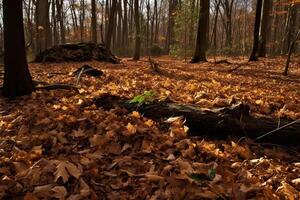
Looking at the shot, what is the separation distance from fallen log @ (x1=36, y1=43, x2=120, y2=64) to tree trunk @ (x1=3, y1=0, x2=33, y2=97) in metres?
7.88

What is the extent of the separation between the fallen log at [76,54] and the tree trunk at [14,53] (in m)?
7.88

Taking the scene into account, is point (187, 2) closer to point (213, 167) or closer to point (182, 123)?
point (182, 123)

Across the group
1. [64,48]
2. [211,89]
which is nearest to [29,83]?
[211,89]

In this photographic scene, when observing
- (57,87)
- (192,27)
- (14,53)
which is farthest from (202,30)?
(14,53)

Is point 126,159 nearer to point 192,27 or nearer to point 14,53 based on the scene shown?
point 14,53

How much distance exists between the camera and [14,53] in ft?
18.8

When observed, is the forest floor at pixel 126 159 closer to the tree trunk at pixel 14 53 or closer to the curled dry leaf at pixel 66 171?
the curled dry leaf at pixel 66 171

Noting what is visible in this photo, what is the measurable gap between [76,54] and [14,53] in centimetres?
822

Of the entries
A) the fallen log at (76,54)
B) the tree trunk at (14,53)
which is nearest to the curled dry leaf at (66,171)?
the tree trunk at (14,53)

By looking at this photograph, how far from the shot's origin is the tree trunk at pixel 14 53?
18.3ft

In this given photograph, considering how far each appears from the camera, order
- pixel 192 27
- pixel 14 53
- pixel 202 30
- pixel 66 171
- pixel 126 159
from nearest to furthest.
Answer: pixel 66 171 < pixel 126 159 < pixel 14 53 < pixel 202 30 < pixel 192 27

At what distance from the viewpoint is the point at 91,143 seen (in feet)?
12.4

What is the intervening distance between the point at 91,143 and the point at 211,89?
3608 mm

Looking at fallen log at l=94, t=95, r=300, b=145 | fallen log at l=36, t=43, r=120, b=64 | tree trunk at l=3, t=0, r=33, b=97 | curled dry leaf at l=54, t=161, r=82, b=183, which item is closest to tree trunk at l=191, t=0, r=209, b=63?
fallen log at l=36, t=43, r=120, b=64
